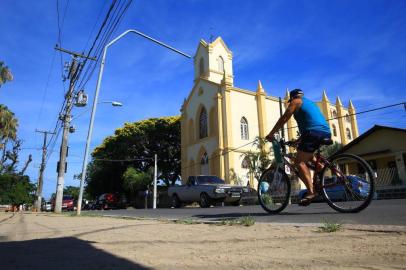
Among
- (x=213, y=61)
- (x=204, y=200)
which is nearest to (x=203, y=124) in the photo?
(x=213, y=61)

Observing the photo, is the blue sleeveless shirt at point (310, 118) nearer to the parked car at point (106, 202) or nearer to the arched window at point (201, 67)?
the parked car at point (106, 202)

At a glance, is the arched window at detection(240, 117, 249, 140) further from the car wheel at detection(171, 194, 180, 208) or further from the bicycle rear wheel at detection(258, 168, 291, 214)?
the bicycle rear wheel at detection(258, 168, 291, 214)

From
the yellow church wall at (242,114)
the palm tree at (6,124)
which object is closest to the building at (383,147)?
the yellow church wall at (242,114)

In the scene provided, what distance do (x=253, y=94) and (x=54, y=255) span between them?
33.5 meters

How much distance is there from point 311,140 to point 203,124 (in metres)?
31.5

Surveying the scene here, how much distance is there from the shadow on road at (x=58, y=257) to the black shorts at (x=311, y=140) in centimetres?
340

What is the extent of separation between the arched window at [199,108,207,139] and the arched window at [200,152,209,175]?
2186 mm

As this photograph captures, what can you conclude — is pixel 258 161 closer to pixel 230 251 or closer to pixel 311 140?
pixel 311 140

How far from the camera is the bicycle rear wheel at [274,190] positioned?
629cm

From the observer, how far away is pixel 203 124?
121 feet

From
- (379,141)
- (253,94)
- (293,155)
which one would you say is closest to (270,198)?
(293,155)

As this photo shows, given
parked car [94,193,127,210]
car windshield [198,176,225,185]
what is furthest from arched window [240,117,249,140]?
car windshield [198,176,225,185]

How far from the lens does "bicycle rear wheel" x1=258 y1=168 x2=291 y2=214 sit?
629 cm

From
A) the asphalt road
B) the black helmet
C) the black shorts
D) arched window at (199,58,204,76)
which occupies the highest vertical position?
arched window at (199,58,204,76)
